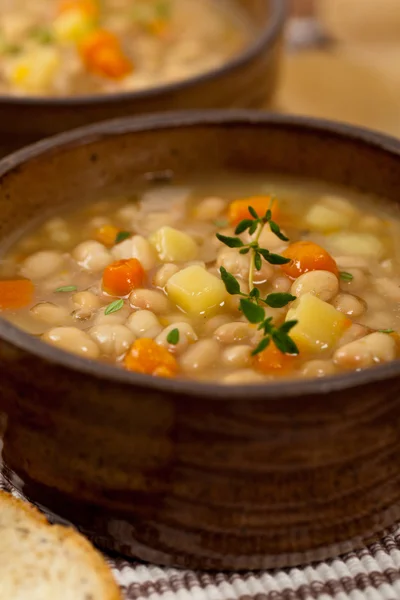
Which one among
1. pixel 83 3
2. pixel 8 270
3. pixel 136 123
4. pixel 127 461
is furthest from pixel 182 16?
pixel 127 461

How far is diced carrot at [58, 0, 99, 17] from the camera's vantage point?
411 centimetres

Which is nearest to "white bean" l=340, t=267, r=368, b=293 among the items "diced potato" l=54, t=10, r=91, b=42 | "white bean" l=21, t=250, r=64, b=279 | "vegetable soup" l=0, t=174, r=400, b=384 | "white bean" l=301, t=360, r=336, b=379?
"vegetable soup" l=0, t=174, r=400, b=384

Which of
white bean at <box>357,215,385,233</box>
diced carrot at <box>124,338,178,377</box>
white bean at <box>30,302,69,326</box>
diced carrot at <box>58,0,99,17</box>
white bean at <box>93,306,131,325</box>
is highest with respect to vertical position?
diced carrot at <box>58,0,99,17</box>

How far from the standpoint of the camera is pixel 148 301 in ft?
7.84

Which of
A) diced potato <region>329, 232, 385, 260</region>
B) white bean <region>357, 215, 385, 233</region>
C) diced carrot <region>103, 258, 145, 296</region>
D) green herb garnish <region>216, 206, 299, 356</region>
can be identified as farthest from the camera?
white bean <region>357, 215, 385, 233</region>

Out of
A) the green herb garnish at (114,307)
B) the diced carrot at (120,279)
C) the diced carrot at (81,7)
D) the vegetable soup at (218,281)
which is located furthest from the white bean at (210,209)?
the diced carrot at (81,7)

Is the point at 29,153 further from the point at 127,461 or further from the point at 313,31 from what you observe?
the point at 313,31

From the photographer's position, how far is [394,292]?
2.50 m

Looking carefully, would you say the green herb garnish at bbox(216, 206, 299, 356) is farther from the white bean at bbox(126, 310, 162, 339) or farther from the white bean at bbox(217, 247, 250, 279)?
the white bean at bbox(126, 310, 162, 339)

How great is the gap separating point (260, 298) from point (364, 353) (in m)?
0.34

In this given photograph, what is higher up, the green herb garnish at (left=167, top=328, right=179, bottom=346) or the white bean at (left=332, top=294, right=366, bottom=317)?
the white bean at (left=332, top=294, right=366, bottom=317)

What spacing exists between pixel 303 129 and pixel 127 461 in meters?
1.22

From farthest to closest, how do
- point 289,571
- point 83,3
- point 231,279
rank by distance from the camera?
point 83,3 → point 231,279 → point 289,571

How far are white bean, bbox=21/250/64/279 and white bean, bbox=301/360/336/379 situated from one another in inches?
28.4
